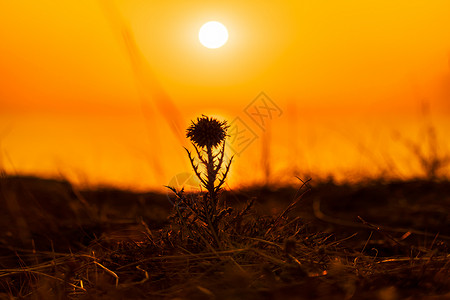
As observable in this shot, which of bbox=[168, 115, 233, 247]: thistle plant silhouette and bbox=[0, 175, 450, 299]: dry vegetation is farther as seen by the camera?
bbox=[168, 115, 233, 247]: thistle plant silhouette

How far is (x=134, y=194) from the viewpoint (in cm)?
597

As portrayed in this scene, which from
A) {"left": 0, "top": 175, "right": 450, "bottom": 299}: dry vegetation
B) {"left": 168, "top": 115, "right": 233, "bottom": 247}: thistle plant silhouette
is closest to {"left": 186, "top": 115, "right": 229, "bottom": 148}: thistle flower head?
{"left": 168, "top": 115, "right": 233, "bottom": 247}: thistle plant silhouette

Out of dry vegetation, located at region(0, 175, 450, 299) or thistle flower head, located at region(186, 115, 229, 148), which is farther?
thistle flower head, located at region(186, 115, 229, 148)

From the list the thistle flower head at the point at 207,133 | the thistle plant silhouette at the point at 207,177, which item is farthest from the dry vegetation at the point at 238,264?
the thistle flower head at the point at 207,133

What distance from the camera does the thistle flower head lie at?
2.16 metres

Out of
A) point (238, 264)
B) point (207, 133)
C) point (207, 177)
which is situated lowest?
point (238, 264)

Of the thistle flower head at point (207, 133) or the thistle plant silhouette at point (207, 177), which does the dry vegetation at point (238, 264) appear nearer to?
the thistle plant silhouette at point (207, 177)

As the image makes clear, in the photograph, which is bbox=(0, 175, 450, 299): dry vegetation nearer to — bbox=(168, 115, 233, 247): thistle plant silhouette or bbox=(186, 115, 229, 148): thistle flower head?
bbox=(168, 115, 233, 247): thistle plant silhouette

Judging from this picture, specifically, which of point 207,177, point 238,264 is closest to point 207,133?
point 207,177

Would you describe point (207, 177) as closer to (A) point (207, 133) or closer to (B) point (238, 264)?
(A) point (207, 133)

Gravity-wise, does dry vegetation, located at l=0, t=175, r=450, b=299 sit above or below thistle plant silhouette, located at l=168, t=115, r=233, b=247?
below

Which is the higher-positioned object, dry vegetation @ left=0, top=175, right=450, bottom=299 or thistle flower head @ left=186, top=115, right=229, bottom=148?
thistle flower head @ left=186, top=115, right=229, bottom=148

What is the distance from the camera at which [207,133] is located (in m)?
2.15

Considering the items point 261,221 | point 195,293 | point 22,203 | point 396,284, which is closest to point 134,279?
point 195,293
